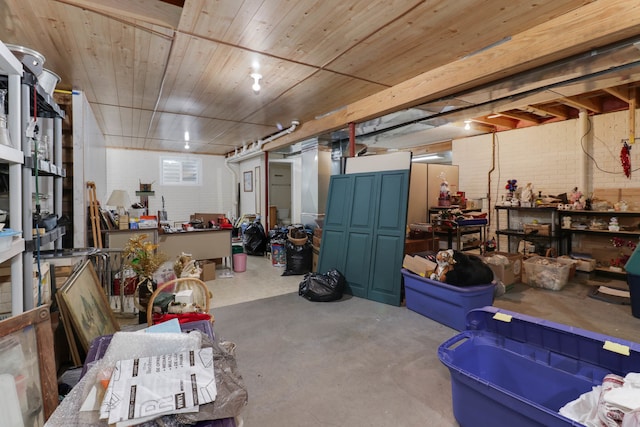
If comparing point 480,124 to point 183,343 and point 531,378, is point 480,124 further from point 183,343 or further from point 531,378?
point 183,343

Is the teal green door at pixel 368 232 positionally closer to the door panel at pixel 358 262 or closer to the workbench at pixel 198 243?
the door panel at pixel 358 262

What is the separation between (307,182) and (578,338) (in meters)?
5.10

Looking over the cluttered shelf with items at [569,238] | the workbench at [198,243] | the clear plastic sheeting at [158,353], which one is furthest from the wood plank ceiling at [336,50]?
the clear plastic sheeting at [158,353]

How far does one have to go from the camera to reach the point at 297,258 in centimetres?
521

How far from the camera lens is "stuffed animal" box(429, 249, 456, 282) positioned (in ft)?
10.4

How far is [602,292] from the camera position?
3959mm

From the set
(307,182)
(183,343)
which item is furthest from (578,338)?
(307,182)

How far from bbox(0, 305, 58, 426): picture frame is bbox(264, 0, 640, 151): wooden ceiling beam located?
3.46 m

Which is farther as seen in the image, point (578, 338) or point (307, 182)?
point (307, 182)

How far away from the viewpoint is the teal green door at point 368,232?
3.82 m

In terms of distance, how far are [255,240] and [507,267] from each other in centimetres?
476

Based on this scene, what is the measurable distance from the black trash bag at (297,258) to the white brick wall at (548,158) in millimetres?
3586

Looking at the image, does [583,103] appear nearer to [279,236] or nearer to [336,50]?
[336,50]

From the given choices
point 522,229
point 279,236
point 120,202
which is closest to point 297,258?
point 279,236
